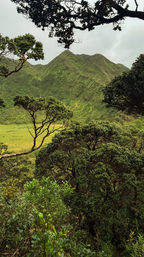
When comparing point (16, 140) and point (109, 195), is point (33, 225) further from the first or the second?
point (16, 140)

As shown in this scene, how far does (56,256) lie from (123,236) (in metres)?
10.1

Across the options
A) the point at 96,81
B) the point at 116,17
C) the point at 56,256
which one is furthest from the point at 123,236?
the point at 96,81

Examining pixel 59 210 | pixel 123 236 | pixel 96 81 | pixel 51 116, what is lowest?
pixel 123 236

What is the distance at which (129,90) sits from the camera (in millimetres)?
9188

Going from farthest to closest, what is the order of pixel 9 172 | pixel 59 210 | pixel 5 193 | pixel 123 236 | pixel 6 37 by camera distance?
pixel 9 172 < pixel 123 236 < pixel 6 37 < pixel 5 193 < pixel 59 210

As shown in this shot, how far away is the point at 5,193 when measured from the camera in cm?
486

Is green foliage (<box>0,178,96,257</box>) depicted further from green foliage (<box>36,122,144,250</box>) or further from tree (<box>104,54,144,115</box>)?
tree (<box>104,54,144,115</box>)

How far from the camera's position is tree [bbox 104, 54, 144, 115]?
8606mm

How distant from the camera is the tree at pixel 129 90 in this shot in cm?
861

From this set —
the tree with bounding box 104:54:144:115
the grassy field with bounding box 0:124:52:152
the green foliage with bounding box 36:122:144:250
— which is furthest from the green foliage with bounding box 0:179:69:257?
the grassy field with bounding box 0:124:52:152

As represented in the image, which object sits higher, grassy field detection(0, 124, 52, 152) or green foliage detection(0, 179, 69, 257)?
green foliage detection(0, 179, 69, 257)

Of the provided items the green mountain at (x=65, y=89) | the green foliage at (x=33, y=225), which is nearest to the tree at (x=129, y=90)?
the green foliage at (x=33, y=225)

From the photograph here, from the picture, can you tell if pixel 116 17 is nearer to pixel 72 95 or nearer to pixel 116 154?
pixel 116 154

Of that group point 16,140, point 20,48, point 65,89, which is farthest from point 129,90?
point 65,89
